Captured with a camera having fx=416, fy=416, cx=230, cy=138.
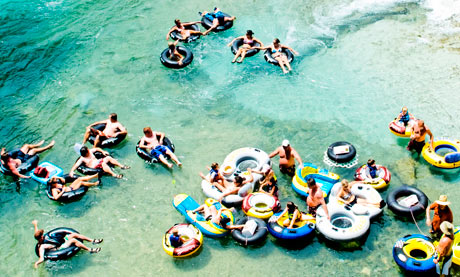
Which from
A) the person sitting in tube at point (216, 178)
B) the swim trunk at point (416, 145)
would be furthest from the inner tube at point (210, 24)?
the swim trunk at point (416, 145)

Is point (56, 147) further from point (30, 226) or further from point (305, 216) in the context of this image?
point (305, 216)

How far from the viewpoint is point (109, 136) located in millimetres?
12633

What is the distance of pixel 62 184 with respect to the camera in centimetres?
1128

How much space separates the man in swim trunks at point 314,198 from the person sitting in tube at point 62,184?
584 centimetres

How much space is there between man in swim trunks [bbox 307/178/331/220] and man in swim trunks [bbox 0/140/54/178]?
8148mm

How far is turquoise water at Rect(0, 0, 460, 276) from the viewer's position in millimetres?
9945

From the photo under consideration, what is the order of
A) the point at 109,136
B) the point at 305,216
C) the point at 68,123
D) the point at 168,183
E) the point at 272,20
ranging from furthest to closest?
the point at 272,20
the point at 68,123
the point at 109,136
the point at 168,183
the point at 305,216

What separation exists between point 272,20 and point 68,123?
917 centimetres

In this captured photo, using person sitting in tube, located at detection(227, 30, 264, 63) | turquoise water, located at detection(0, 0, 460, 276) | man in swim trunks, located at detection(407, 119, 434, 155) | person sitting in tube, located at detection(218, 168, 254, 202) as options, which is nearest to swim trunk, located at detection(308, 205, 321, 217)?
turquoise water, located at detection(0, 0, 460, 276)

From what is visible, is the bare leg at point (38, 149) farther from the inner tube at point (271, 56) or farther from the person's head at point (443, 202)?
the person's head at point (443, 202)

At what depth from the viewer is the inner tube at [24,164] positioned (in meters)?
12.1

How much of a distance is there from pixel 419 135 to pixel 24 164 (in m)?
11.2

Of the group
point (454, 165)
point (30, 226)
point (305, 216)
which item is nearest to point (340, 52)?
point (454, 165)

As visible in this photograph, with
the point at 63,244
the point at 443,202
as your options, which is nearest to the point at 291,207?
the point at 443,202
